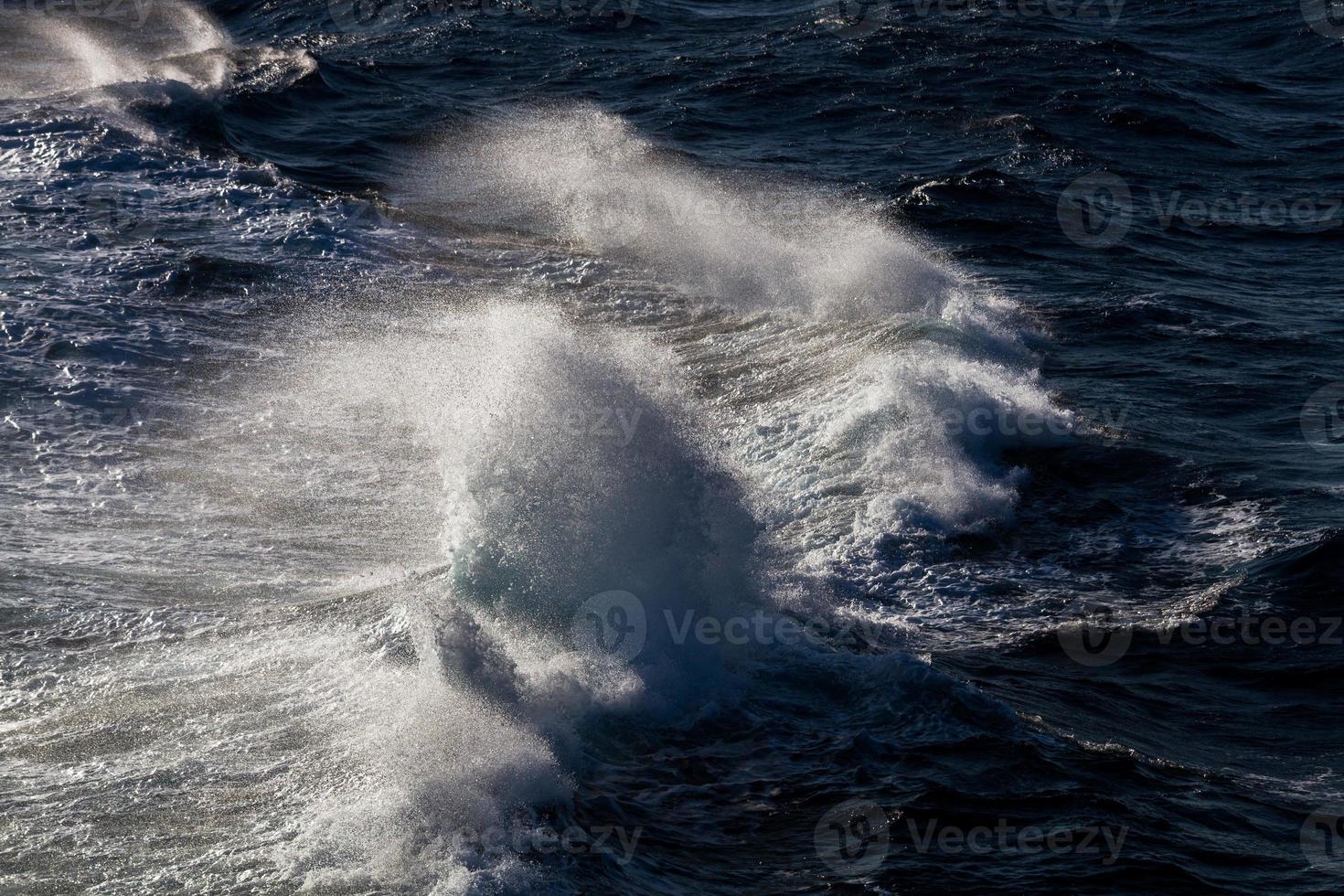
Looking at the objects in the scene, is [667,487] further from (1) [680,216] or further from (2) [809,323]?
(1) [680,216]

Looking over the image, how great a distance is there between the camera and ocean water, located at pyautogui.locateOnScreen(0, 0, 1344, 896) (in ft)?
30.8

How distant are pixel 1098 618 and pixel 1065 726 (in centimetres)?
185

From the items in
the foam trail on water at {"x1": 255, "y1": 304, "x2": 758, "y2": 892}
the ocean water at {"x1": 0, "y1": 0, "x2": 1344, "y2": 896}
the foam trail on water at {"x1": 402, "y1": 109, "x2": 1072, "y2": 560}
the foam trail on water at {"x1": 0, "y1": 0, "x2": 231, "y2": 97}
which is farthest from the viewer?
the foam trail on water at {"x1": 0, "y1": 0, "x2": 231, "y2": 97}

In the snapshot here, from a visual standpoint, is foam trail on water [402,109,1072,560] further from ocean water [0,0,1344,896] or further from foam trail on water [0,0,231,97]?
foam trail on water [0,0,231,97]

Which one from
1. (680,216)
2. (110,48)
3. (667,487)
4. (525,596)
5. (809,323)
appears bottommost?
(525,596)

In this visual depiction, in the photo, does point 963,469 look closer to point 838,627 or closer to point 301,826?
point 838,627

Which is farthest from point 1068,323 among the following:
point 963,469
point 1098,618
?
point 1098,618

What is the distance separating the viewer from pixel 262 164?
2330cm

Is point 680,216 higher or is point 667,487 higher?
point 680,216

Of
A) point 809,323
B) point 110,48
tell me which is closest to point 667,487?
point 809,323

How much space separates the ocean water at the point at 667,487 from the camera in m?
9.40

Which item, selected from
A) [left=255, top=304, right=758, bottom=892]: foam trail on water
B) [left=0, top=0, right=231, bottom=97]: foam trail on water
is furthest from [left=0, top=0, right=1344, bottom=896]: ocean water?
[left=0, top=0, right=231, bottom=97]: foam trail on water

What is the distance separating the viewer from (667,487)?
40.0 ft

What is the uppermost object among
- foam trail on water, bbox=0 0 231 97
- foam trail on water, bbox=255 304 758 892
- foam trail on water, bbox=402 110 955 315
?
foam trail on water, bbox=0 0 231 97
